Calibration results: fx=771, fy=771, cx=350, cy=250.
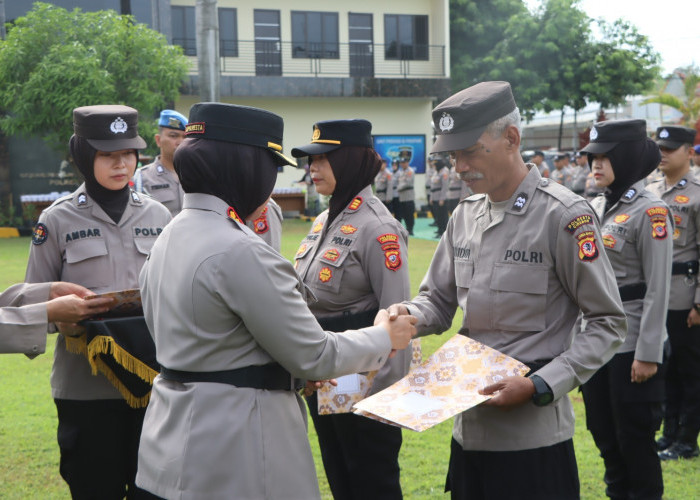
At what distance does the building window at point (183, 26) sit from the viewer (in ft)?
82.9

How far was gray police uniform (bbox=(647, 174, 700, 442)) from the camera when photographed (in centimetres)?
496

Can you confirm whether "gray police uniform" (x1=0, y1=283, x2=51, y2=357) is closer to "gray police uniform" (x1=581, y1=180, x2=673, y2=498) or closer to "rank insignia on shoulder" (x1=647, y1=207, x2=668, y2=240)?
"gray police uniform" (x1=581, y1=180, x2=673, y2=498)

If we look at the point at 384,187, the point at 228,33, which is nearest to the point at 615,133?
the point at 384,187

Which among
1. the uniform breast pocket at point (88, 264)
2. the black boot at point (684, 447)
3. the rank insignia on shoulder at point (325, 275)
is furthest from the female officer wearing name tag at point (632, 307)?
the uniform breast pocket at point (88, 264)

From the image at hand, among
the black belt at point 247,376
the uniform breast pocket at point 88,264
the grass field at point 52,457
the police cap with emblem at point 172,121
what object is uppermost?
the police cap with emblem at point 172,121

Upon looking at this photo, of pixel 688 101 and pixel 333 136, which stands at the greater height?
pixel 688 101

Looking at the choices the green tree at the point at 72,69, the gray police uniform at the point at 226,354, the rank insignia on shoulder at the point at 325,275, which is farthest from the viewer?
the green tree at the point at 72,69

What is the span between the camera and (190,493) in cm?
217

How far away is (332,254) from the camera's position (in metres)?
3.59

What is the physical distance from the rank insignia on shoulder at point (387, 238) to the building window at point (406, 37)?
976 inches

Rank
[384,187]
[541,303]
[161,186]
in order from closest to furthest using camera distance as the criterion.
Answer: [541,303] → [161,186] → [384,187]

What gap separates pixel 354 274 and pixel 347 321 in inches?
8.7

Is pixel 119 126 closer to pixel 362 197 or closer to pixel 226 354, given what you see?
pixel 362 197

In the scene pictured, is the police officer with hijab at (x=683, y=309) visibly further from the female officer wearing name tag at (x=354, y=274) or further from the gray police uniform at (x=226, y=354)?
the gray police uniform at (x=226, y=354)
